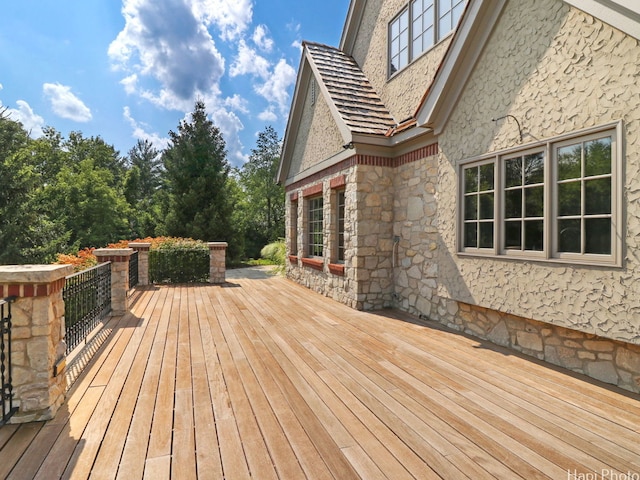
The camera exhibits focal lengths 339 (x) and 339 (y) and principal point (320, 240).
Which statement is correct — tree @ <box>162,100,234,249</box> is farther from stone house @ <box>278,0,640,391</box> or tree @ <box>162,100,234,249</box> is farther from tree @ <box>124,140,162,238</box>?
stone house @ <box>278,0,640,391</box>

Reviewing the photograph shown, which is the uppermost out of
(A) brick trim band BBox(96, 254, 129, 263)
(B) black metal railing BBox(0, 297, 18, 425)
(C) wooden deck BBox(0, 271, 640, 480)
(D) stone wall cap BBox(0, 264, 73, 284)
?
(D) stone wall cap BBox(0, 264, 73, 284)

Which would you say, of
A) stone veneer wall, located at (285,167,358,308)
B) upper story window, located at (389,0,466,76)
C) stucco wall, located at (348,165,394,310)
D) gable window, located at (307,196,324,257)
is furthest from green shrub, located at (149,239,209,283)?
upper story window, located at (389,0,466,76)

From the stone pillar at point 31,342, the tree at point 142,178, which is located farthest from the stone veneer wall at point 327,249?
the tree at point 142,178

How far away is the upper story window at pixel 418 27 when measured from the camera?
620cm

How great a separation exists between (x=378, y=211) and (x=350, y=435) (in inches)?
198

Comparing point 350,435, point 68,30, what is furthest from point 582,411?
point 68,30

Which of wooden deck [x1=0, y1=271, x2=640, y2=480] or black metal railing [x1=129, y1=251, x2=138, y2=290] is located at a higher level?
black metal railing [x1=129, y1=251, x2=138, y2=290]

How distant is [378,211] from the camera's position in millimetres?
7023

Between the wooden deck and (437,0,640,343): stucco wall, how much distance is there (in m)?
0.77

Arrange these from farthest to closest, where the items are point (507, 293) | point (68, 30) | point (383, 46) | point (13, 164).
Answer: point (13, 164) < point (68, 30) < point (383, 46) < point (507, 293)

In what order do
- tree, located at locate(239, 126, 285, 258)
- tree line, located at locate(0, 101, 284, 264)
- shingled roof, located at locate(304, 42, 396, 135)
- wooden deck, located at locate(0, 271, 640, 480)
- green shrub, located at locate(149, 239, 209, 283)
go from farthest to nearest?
1. tree, located at locate(239, 126, 285, 258)
2. tree line, located at locate(0, 101, 284, 264)
3. green shrub, located at locate(149, 239, 209, 283)
4. shingled roof, located at locate(304, 42, 396, 135)
5. wooden deck, located at locate(0, 271, 640, 480)

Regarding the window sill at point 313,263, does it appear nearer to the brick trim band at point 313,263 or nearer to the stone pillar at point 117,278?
the brick trim band at point 313,263

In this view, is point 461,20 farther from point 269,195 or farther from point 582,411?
point 269,195

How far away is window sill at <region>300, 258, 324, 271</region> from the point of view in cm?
876
